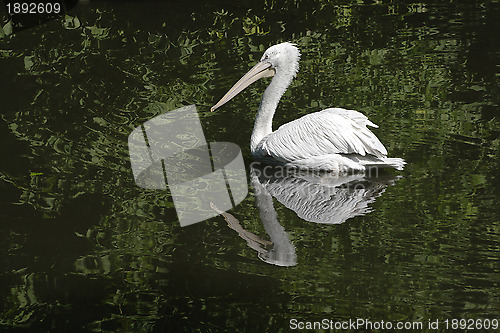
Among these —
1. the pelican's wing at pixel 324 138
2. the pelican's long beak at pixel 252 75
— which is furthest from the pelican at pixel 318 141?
the pelican's long beak at pixel 252 75

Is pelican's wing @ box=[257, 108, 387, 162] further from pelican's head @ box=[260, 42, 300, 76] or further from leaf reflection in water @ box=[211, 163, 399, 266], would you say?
pelican's head @ box=[260, 42, 300, 76]

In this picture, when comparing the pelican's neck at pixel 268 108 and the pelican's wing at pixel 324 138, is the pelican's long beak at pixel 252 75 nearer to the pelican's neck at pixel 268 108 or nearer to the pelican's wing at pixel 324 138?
the pelican's neck at pixel 268 108

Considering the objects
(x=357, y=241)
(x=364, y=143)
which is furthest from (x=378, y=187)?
(x=357, y=241)

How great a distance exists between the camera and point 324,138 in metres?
5.27

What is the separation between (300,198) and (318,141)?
513mm

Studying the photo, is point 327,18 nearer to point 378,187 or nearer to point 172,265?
point 378,187

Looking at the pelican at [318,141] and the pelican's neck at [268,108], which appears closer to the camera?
the pelican at [318,141]

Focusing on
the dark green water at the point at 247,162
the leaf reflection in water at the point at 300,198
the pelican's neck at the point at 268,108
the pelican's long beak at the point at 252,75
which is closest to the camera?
the dark green water at the point at 247,162

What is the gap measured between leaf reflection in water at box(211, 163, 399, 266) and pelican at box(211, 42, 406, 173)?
91 millimetres

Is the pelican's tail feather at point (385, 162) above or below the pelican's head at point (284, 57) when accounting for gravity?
below

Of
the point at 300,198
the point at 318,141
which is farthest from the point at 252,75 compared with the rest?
the point at 300,198

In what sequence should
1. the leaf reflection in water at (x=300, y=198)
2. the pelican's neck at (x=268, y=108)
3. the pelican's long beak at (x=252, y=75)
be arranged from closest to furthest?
1. the leaf reflection in water at (x=300, y=198)
2. the pelican's neck at (x=268, y=108)
3. the pelican's long beak at (x=252, y=75)

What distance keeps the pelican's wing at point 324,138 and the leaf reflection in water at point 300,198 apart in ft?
0.54

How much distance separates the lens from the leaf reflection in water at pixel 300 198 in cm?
446
